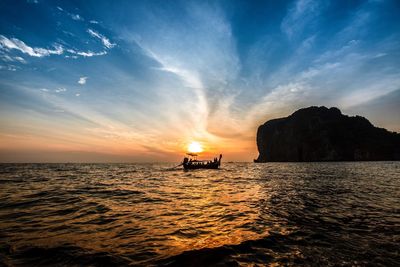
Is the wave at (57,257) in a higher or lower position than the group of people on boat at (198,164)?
lower

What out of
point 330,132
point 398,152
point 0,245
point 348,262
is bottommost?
point 0,245

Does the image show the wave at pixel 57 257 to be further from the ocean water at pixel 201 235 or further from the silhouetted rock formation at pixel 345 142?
the silhouetted rock formation at pixel 345 142

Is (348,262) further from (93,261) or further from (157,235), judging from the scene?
(93,261)

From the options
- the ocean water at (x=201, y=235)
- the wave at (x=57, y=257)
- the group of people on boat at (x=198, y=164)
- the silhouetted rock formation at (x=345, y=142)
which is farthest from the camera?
the silhouetted rock formation at (x=345, y=142)

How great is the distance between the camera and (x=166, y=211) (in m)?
12.7

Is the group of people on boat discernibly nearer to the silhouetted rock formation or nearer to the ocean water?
the ocean water

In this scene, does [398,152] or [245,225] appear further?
[398,152]

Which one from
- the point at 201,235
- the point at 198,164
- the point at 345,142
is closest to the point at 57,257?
the point at 201,235

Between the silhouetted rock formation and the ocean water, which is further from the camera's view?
the silhouetted rock formation

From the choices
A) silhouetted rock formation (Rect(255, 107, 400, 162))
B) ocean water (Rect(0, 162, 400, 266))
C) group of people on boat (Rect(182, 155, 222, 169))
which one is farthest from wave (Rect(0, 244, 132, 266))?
silhouetted rock formation (Rect(255, 107, 400, 162))

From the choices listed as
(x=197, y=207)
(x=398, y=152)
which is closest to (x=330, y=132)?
(x=398, y=152)

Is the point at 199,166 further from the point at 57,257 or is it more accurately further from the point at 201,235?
the point at 57,257

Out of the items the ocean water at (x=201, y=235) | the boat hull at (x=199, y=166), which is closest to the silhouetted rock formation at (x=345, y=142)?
the boat hull at (x=199, y=166)

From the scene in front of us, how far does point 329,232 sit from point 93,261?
8.18 meters
